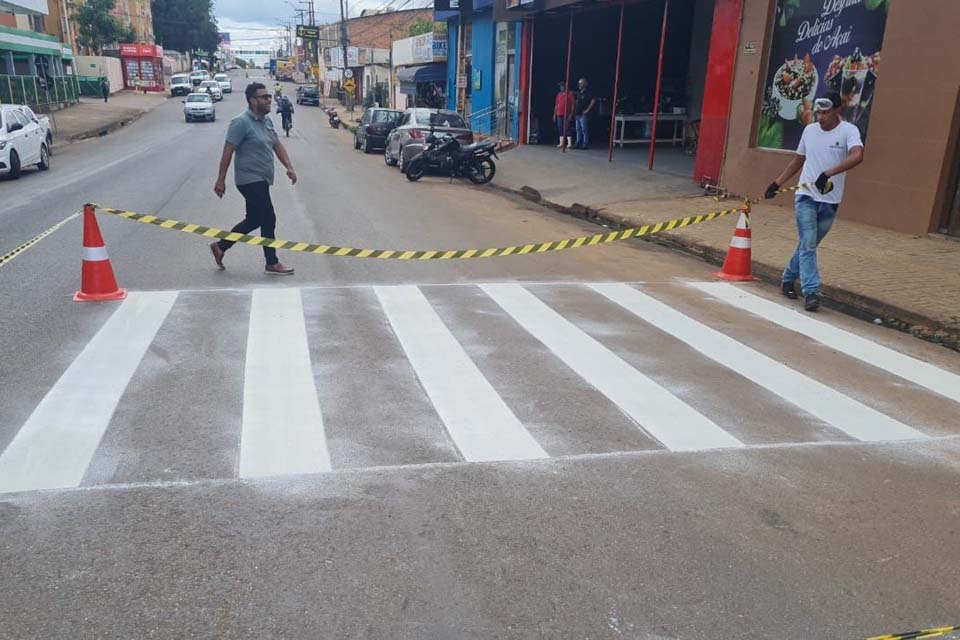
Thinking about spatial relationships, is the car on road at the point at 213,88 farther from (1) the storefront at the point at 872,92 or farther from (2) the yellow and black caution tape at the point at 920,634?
(2) the yellow and black caution tape at the point at 920,634

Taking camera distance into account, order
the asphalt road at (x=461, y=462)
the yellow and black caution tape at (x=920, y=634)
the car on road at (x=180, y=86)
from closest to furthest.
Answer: the yellow and black caution tape at (x=920, y=634) < the asphalt road at (x=461, y=462) < the car on road at (x=180, y=86)

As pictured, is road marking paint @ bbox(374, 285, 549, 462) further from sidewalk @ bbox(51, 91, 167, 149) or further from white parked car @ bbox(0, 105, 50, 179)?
sidewalk @ bbox(51, 91, 167, 149)

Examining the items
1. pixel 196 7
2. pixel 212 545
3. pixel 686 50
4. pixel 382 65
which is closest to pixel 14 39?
pixel 382 65

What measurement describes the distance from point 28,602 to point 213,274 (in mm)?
6139

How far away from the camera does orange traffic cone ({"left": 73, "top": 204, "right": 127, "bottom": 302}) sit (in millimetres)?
7574

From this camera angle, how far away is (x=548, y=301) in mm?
8281

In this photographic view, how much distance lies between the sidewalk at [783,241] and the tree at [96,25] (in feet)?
190

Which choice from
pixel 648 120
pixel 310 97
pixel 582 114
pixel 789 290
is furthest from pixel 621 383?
pixel 310 97

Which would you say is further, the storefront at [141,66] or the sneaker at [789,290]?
the storefront at [141,66]

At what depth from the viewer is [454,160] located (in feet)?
65.1

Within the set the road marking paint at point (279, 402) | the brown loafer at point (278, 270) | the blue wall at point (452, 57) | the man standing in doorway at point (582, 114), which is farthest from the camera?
the blue wall at point (452, 57)

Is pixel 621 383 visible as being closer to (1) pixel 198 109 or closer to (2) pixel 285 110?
(2) pixel 285 110

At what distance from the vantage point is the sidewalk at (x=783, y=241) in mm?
8328

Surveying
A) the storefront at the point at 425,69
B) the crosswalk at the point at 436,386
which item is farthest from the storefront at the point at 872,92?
the storefront at the point at 425,69
